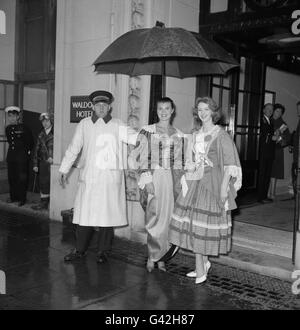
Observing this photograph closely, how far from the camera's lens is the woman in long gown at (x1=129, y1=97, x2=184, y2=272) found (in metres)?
4.27

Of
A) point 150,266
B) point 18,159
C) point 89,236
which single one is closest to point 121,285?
point 150,266

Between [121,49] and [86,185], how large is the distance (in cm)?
155

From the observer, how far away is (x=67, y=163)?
4.70 metres

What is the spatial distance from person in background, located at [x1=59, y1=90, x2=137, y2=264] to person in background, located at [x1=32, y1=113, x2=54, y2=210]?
2.57 metres

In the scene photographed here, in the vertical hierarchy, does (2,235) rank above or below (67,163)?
below

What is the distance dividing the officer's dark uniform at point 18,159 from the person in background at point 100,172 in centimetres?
323

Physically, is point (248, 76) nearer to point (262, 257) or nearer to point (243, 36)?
point (243, 36)

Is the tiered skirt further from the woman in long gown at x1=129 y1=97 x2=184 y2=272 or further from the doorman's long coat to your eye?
the doorman's long coat

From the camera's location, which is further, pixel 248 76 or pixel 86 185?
pixel 248 76

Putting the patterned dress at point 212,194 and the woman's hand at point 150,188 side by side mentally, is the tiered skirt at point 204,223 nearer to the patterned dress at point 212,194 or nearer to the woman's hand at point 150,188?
the patterned dress at point 212,194

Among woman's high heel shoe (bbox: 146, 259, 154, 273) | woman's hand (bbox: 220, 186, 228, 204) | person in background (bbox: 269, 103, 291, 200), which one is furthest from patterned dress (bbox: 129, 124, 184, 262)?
person in background (bbox: 269, 103, 291, 200)
